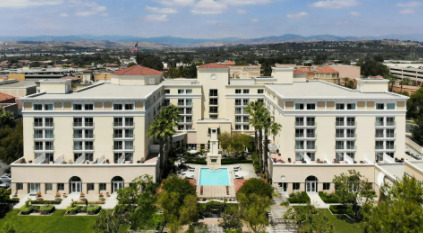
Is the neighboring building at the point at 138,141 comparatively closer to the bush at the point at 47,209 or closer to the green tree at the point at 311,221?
the bush at the point at 47,209

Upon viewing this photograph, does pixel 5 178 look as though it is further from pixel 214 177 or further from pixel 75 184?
pixel 214 177

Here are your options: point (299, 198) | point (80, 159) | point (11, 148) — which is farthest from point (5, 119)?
point (299, 198)

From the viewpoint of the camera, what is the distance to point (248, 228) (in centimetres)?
3816

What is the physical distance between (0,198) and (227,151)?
34.1 metres

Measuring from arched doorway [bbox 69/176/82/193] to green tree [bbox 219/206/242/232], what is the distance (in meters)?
22.1

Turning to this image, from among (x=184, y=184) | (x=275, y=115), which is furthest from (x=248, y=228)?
(x=275, y=115)

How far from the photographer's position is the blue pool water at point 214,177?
5338cm

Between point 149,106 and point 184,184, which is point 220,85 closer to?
point 149,106

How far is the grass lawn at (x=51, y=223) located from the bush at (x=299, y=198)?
78.6 ft

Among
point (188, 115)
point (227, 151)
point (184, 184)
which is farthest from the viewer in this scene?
point (188, 115)

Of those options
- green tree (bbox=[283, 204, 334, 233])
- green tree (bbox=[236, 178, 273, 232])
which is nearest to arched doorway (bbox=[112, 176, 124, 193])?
green tree (bbox=[236, 178, 273, 232])

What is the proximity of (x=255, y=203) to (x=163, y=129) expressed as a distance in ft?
62.8

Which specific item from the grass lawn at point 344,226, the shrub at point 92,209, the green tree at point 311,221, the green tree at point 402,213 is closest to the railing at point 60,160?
the shrub at point 92,209

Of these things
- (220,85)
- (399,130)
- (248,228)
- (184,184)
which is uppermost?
(220,85)
